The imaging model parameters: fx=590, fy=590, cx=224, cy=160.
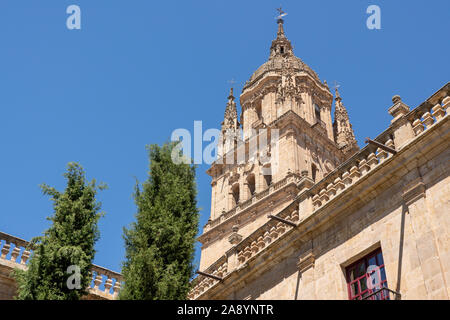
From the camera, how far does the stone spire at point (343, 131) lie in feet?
162

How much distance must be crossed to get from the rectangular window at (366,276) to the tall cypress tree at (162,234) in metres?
3.63

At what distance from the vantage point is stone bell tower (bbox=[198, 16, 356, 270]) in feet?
136

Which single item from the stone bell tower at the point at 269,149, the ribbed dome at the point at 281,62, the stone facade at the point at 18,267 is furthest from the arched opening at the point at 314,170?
the stone facade at the point at 18,267

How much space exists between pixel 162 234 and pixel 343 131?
40750 mm

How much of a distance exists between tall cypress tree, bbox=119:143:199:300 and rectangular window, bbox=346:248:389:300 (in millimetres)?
3630

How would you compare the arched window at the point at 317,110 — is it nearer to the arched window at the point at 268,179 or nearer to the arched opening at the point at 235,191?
the arched window at the point at 268,179

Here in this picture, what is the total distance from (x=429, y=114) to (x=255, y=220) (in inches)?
1110

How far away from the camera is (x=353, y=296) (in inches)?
508

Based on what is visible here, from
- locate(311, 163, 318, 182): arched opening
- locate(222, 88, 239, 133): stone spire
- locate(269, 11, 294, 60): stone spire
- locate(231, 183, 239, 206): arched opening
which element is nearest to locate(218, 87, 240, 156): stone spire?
locate(222, 88, 239, 133): stone spire

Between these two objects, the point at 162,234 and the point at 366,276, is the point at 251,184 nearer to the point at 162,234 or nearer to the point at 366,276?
the point at 162,234

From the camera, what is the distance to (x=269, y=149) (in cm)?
4469

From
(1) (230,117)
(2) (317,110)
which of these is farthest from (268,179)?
(2) (317,110)
